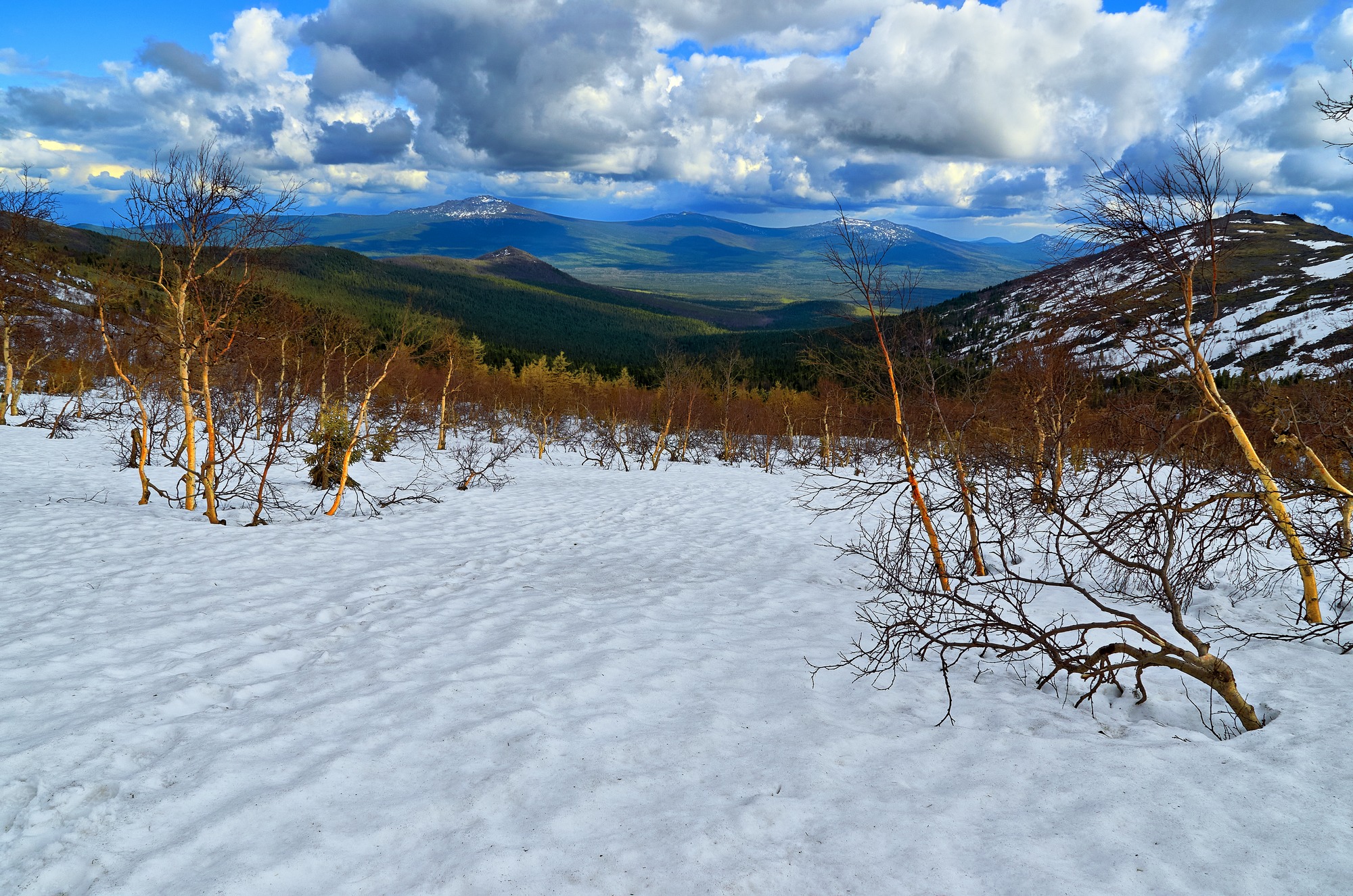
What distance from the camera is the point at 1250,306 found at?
302ft

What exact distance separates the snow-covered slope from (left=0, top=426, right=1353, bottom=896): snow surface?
404cm

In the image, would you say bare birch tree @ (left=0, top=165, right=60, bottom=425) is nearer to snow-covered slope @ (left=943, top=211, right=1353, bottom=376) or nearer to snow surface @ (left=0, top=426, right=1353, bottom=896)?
snow surface @ (left=0, top=426, right=1353, bottom=896)

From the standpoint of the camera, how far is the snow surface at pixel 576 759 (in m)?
3.36

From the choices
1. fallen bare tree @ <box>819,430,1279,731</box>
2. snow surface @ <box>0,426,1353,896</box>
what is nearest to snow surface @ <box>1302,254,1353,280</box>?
fallen bare tree @ <box>819,430,1279,731</box>

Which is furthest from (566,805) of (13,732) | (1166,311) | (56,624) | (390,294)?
(390,294)

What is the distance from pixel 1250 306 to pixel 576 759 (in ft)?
416

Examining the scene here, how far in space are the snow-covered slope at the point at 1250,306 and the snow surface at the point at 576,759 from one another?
4.04 meters

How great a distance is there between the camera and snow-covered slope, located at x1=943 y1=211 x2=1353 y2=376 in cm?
734

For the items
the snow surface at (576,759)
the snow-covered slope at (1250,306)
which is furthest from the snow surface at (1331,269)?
the snow surface at (576,759)

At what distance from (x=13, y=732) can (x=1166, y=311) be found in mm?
11691

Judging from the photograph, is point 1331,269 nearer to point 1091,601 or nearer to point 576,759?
point 1091,601

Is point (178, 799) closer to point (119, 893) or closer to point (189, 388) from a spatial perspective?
point (119, 893)

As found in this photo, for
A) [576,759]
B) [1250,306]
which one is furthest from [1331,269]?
[576,759]

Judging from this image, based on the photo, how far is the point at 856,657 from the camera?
6.64 meters
